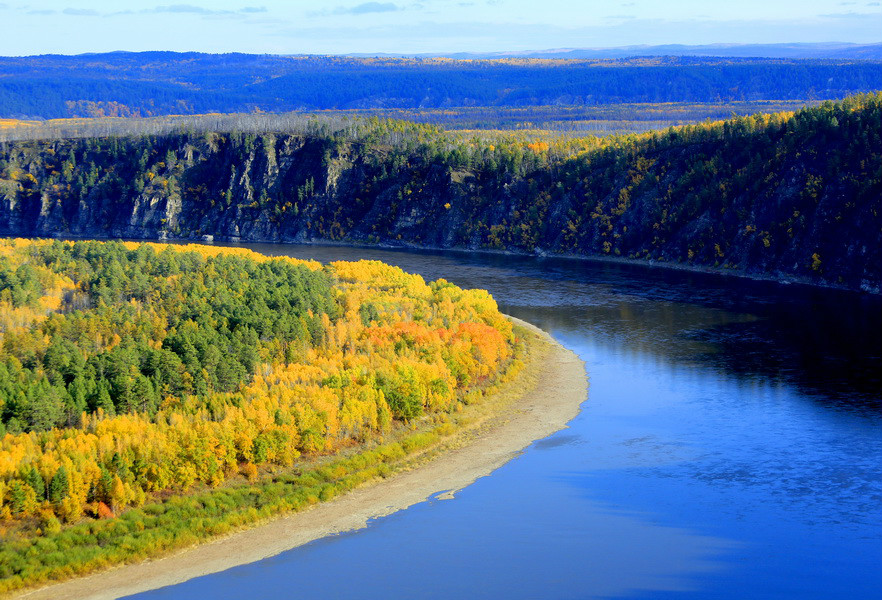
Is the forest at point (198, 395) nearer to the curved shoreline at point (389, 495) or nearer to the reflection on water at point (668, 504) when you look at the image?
the curved shoreline at point (389, 495)

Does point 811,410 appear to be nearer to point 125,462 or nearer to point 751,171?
point 125,462

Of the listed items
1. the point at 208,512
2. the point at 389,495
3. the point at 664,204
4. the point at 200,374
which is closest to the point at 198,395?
the point at 200,374

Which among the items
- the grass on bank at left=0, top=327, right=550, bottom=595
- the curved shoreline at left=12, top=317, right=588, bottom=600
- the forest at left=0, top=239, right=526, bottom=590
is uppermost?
the forest at left=0, top=239, right=526, bottom=590

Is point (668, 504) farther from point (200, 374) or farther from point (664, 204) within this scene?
point (664, 204)

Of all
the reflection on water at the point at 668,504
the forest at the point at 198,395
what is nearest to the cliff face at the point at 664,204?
the reflection on water at the point at 668,504

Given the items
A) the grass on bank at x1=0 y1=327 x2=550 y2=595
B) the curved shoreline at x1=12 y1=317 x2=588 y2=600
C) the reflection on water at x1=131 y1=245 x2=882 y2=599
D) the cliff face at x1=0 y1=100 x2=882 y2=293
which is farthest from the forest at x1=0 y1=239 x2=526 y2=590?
the cliff face at x1=0 y1=100 x2=882 y2=293

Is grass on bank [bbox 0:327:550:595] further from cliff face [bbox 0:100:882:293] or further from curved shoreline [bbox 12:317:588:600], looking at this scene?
cliff face [bbox 0:100:882:293]

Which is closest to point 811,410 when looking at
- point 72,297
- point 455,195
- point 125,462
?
point 125,462
